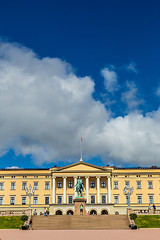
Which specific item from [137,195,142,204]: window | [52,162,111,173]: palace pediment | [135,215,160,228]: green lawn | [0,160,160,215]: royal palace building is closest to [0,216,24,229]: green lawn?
[135,215,160,228]: green lawn

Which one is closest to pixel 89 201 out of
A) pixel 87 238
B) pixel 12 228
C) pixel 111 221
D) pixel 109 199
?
pixel 109 199

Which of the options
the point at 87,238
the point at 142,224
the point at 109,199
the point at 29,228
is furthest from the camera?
the point at 109,199

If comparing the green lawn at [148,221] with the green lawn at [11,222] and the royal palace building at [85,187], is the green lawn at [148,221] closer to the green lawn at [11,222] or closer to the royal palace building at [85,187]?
the green lawn at [11,222]

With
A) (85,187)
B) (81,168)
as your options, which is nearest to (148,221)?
(85,187)

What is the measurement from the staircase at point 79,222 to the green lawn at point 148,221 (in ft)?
6.76

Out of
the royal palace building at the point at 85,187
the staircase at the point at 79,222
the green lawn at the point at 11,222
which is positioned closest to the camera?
the staircase at the point at 79,222

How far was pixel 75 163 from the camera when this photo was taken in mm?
81500

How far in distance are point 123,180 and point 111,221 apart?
36.7m

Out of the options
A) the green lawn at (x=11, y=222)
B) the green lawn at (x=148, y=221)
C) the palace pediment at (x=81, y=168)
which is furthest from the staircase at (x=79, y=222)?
the palace pediment at (x=81, y=168)

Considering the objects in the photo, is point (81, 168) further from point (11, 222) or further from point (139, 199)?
point (11, 222)

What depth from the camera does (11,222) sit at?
152 ft

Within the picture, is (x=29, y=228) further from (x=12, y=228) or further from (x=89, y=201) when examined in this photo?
(x=89, y=201)

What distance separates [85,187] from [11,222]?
3769 centimetres

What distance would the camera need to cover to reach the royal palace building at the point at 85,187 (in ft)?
264
